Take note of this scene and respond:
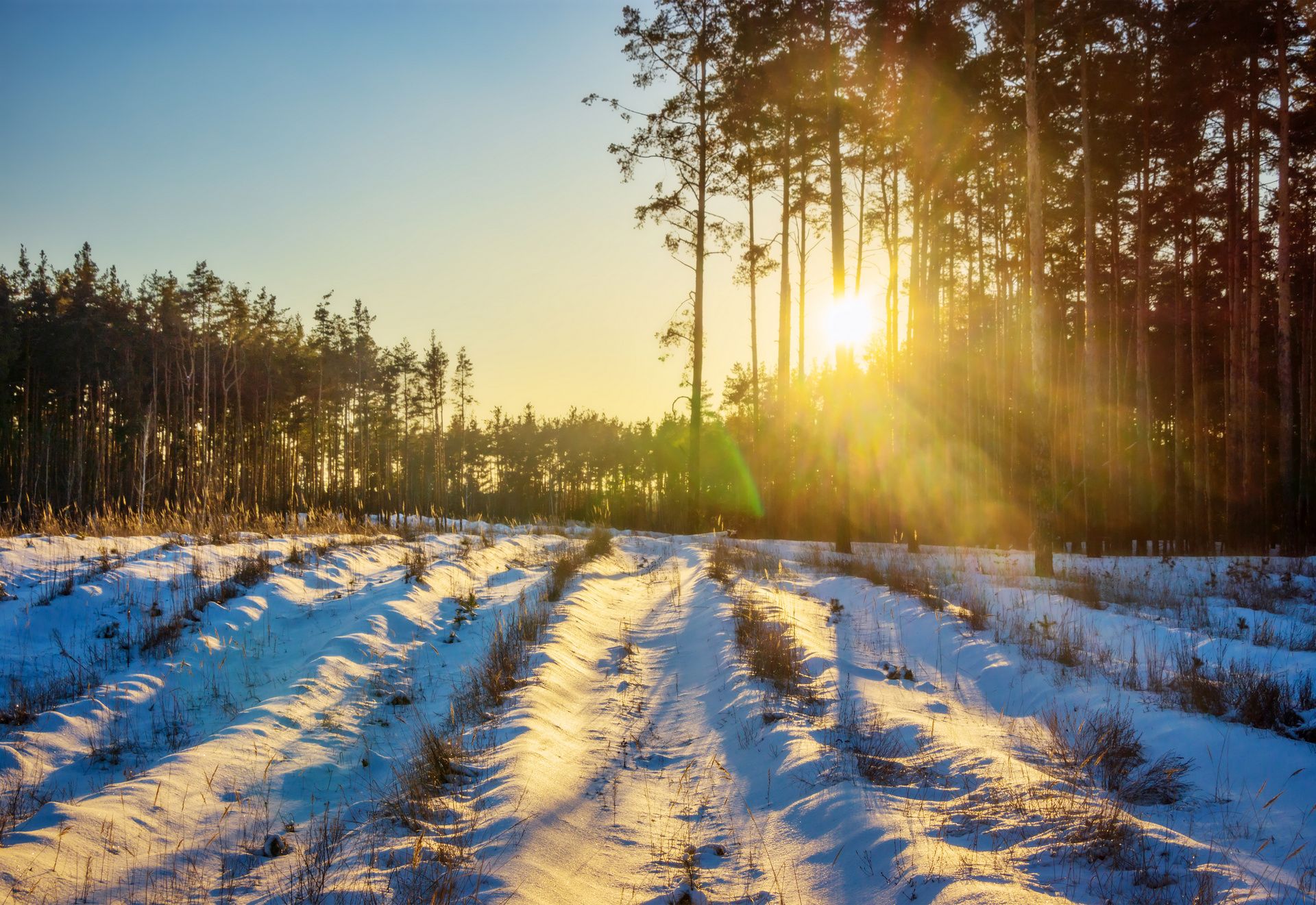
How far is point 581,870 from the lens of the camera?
112 inches

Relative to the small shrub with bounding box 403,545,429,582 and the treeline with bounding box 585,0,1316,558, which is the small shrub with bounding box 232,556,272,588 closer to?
the small shrub with bounding box 403,545,429,582

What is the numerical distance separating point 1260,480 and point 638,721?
19402mm

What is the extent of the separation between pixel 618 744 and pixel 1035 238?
13134 mm

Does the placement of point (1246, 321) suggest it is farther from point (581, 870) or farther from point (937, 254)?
point (581, 870)

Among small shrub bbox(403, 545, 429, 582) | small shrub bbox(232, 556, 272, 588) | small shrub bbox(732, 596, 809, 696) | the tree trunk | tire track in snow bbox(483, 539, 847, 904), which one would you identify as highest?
the tree trunk

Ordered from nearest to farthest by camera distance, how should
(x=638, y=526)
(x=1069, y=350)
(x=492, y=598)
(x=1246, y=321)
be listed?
(x=492, y=598), (x=1246, y=321), (x=1069, y=350), (x=638, y=526)

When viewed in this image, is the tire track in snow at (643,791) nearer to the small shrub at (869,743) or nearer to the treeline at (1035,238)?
the small shrub at (869,743)

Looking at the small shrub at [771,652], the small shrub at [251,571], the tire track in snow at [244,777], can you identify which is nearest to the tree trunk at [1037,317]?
the small shrub at [771,652]

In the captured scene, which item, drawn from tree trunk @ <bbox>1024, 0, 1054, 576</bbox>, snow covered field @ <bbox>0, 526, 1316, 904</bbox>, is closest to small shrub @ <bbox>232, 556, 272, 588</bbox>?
snow covered field @ <bbox>0, 526, 1316, 904</bbox>

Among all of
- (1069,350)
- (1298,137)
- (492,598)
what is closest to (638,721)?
(492,598)

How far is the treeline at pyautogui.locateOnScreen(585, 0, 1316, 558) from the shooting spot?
51.3ft

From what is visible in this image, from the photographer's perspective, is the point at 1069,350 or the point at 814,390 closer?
the point at 1069,350

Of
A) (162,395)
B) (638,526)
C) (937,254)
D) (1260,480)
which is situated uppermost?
(937,254)

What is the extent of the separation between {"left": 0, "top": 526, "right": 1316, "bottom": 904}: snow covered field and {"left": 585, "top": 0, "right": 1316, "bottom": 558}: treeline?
24.6 feet
